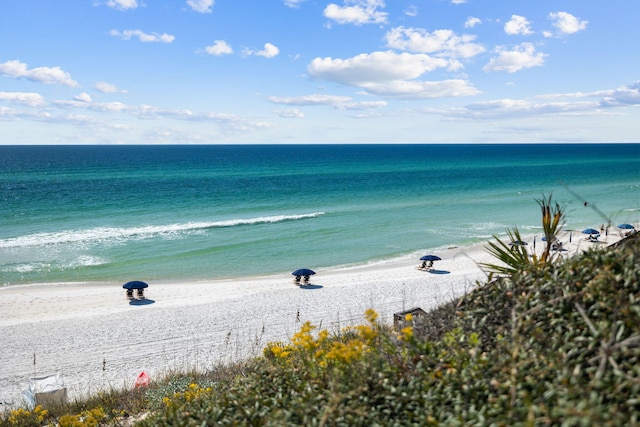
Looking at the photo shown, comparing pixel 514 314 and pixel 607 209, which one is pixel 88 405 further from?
pixel 607 209

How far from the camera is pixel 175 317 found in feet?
61.0

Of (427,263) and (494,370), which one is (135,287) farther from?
(494,370)

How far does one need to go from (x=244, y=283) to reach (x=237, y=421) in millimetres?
20083

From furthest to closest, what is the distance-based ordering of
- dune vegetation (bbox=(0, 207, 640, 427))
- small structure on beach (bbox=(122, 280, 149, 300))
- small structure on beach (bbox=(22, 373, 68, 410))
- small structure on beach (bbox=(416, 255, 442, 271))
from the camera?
small structure on beach (bbox=(416, 255, 442, 271)), small structure on beach (bbox=(122, 280, 149, 300)), small structure on beach (bbox=(22, 373, 68, 410)), dune vegetation (bbox=(0, 207, 640, 427))

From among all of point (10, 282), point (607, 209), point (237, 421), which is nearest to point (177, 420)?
point (237, 421)

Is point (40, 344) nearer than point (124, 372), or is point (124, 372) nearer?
point (124, 372)

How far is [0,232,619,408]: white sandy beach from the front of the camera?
552 inches

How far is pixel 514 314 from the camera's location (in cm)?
384

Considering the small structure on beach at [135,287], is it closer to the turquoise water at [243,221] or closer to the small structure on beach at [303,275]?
the turquoise water at [243,221]

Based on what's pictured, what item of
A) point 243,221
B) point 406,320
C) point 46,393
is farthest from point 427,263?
point 406,320

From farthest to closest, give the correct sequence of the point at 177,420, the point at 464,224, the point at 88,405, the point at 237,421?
the point at 464,224
the point at 88,405
the point at 177,420
the point at 237,421

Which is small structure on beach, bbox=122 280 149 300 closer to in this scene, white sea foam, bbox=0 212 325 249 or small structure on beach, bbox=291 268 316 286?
small structure on beach, bbox=291 268 316 286

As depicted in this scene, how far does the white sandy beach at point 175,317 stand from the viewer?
14031mm

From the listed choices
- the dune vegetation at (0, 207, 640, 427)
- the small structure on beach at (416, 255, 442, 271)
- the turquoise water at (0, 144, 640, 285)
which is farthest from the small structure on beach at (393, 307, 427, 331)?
the small structure on beach at (416, 255, 442, 271)
